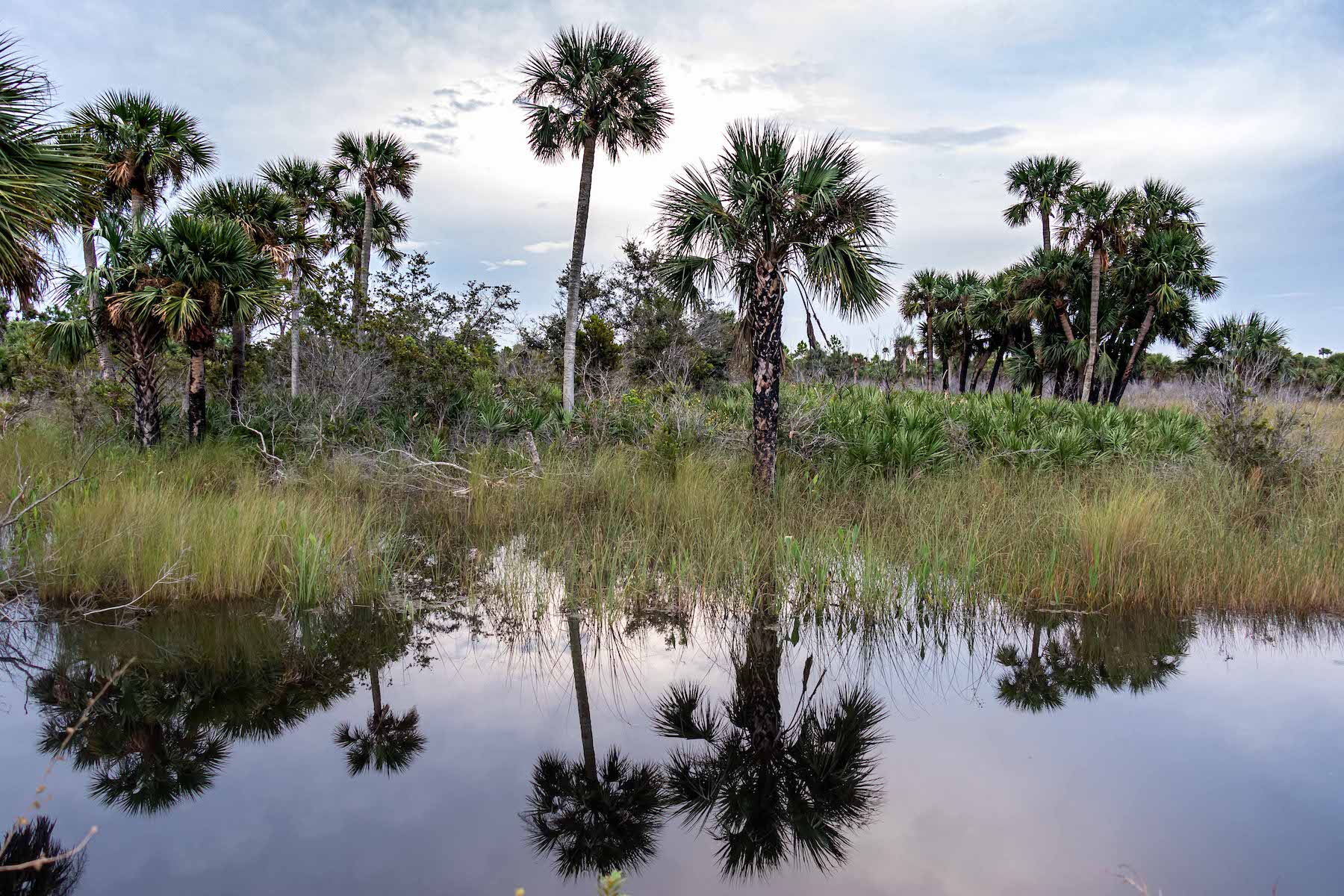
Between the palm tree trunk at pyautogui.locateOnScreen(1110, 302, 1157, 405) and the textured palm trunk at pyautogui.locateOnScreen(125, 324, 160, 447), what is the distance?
34.4 m

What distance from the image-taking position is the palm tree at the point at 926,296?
1742 inches

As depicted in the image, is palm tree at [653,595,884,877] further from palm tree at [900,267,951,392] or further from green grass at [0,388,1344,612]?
palm tree at [900,267,951,392]

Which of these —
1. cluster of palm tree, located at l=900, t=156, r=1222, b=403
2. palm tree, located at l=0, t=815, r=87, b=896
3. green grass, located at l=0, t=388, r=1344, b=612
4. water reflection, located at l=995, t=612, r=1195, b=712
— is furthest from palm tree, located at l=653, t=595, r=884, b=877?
cluster of palm tree, located at l=900, t=156, r=1222, b=403

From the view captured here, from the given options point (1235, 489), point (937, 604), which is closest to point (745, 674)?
point (937, 604)

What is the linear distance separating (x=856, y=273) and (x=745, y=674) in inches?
249

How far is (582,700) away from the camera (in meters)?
5.21

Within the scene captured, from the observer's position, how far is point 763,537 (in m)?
8.53

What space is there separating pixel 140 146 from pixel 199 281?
11692 mm

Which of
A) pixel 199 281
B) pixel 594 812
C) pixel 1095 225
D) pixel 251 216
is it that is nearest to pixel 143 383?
pixel 199 281

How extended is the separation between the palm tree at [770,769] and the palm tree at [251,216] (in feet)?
51.1

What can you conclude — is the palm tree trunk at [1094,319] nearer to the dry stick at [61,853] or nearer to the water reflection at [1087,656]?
the water reflection at [1087,656]

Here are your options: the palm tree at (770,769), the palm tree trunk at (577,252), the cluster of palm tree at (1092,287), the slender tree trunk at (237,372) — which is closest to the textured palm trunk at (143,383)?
the slender tree trunk at (237,372)

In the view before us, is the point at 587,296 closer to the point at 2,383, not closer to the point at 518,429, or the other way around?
the point at 518,429

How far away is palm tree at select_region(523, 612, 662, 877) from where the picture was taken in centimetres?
357
